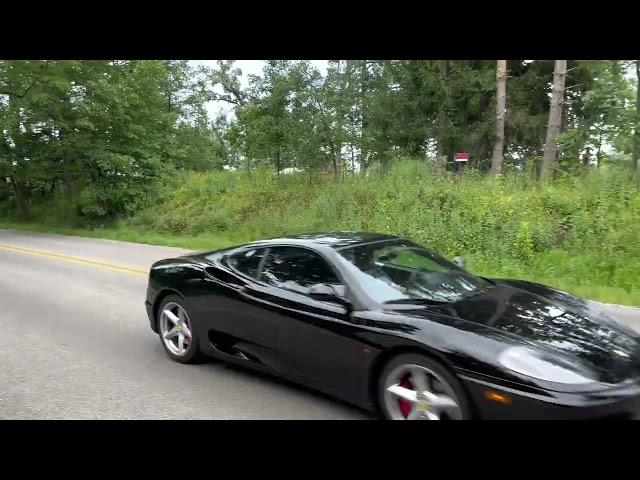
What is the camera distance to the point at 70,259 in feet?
39.9

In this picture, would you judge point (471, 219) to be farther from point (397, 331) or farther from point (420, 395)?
point (420, 395)

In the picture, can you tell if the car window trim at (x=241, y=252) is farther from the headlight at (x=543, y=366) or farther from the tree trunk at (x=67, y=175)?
the tree trunk at (x=67, y=175)

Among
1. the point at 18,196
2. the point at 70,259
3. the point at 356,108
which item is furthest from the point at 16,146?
the point at 356,108

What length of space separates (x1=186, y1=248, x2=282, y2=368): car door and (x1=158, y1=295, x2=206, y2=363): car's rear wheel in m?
0.24

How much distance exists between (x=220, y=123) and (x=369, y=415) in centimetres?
5822

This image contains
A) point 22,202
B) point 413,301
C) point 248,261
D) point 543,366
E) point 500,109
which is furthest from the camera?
point 22,202

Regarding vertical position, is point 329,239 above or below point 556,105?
below

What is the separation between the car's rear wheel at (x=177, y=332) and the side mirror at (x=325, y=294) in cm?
149

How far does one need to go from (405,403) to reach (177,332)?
257 cm

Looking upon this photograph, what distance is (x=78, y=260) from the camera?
12.0 meters

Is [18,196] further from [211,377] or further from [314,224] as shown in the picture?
[211,377]

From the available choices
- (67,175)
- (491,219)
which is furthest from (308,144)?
(67,175)
